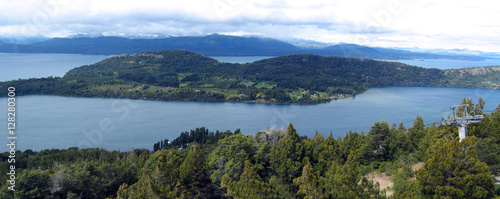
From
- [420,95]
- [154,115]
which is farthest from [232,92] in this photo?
[420,95]

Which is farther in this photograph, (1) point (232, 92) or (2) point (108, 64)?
(2) point (108, 64)

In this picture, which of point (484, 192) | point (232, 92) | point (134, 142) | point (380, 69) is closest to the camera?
point (484, 192)

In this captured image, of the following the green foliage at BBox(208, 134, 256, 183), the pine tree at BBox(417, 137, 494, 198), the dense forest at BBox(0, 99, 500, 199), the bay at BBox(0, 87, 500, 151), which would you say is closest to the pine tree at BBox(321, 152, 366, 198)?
the dense forest at BBox(0, 99, 500, 199)

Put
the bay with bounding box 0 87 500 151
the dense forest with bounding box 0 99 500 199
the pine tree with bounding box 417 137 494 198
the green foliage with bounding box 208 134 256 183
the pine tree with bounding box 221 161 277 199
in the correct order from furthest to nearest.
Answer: the bay with bounding box 0 87 500 151 → the green foliage with bounding box 208 134 256 183 → the pine tree with bounding box 221 161 277 199 → the dense forest with bounding box 0 99 500 199 → the pine tree with bounding box 417 137 494 198

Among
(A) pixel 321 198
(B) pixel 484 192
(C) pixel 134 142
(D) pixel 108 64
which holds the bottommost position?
(C) pixel 134 142

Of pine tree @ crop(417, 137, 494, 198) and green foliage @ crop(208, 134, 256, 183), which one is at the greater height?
pine tree @ crop(417, 137, 494, 198)

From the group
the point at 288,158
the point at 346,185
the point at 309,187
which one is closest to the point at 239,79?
the point at 288,158

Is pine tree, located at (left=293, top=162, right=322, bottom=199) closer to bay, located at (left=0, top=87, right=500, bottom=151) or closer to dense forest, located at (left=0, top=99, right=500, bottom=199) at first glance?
dense forest, located at (left=0, top=99, right=500, bottom=199)

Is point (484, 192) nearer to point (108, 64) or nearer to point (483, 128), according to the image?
point (483, 128)

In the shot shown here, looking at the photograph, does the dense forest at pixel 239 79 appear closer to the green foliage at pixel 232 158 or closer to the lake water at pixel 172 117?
the lake water at pixel 172 117
